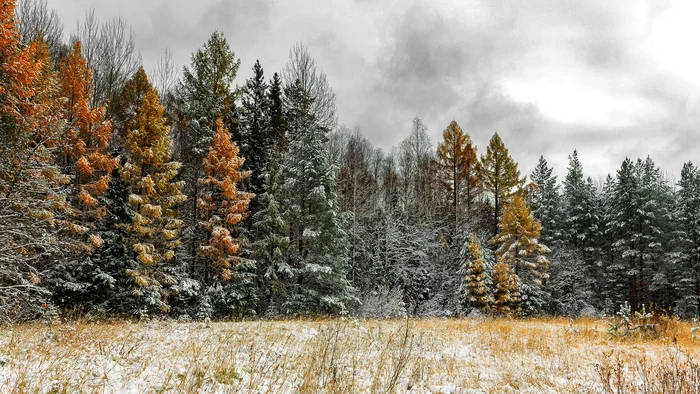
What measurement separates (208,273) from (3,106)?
11578 mm

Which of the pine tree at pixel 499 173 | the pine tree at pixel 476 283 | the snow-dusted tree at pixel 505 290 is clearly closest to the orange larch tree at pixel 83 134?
the pine tree at pixel 476 283

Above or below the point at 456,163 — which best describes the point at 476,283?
below

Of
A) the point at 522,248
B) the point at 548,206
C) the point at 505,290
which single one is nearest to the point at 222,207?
the point at 505,290

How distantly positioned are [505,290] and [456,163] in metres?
11.3

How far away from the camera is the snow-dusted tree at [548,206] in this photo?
38.7 metres

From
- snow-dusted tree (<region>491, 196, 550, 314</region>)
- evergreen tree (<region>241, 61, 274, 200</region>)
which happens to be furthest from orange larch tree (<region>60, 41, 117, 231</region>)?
snow-dusted tree (<region>491, 196, 550, 314</region>)

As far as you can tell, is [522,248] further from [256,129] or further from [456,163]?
[256,129]

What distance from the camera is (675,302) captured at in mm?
32188

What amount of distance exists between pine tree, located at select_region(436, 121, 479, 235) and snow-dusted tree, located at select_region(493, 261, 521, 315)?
7343 mm

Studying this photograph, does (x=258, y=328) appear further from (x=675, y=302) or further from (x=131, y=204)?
(x=675, y=302)

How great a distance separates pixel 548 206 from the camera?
39.5m

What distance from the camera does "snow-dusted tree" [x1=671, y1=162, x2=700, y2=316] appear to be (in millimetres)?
30797

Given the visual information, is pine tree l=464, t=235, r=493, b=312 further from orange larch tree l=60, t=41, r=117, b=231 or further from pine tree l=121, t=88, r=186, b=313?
orange larch tree l=60, t=41, r=117, b=231

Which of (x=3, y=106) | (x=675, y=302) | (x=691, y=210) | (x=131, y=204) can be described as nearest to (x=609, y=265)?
(x=675, y=302)
